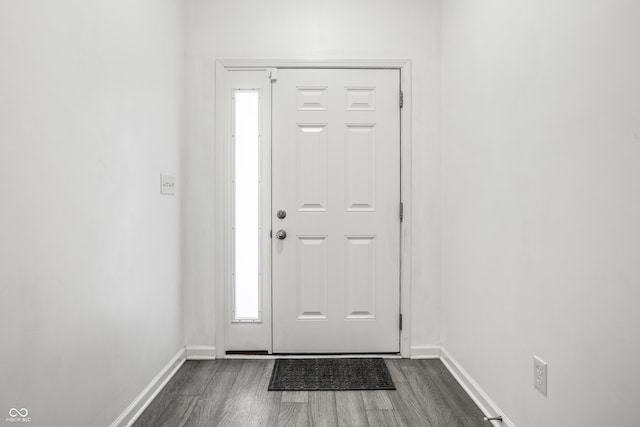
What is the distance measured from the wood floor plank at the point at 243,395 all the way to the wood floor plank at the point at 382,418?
0.63 meters

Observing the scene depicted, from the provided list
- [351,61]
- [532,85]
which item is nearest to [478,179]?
[532,85]

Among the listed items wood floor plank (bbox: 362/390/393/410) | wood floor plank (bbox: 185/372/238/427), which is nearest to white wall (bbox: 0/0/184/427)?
wood floor plank (bbox: 185/372/238/427)

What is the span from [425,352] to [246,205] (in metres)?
1.63

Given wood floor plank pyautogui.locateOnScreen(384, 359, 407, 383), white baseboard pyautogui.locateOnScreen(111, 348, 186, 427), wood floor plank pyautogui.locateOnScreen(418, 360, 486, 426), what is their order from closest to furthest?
white baseboard pyautogui.locateOnScreen(111, 348, 186, 427) → wood floor plank pyautogui.locateOnScreen(418, 360, 486, 426) → wood floor plank pyautogui.locateOnScreen(384, 359, 407, 383)

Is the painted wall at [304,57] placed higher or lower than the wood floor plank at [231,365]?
higher

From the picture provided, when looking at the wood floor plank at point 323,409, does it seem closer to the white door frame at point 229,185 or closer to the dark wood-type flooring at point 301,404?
the dark wood-type flooring at point 301,404

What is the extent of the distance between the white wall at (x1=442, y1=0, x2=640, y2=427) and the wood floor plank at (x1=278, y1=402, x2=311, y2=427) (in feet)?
3.14

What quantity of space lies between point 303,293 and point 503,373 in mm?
1343

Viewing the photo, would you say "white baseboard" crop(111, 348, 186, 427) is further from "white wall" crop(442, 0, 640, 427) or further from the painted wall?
"white wall" crop(442, 0, 640, 427)

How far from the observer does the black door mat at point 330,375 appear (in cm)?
229

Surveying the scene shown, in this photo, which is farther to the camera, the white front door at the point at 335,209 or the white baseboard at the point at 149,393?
the white front door at the point at 335,209

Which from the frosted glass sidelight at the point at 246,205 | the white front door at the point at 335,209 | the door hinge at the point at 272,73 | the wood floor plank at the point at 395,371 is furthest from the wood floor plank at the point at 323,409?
the door hinge at the point at 272,73

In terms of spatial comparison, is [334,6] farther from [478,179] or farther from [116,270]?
[116,270]

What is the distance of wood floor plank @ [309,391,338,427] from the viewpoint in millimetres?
1928
